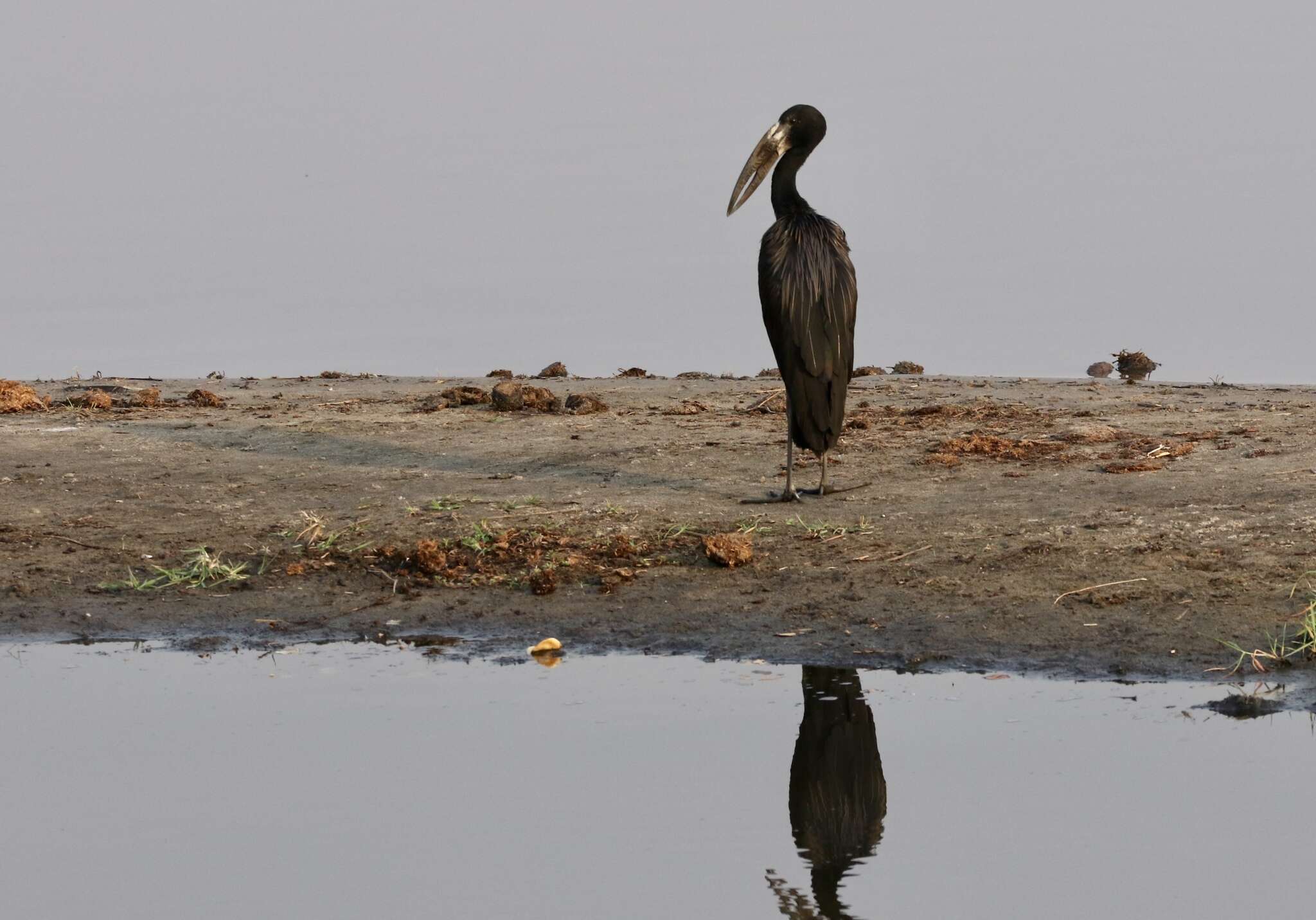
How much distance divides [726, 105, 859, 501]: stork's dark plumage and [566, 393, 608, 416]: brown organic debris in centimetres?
384

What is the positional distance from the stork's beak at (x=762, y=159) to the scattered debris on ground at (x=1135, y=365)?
7.85 m

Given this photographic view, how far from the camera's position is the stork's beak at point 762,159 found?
10898mm

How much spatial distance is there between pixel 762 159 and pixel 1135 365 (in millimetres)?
8114

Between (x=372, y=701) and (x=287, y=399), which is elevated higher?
(x=287, y=399)

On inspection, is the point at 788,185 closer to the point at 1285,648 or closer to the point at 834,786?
the point at 1285,648

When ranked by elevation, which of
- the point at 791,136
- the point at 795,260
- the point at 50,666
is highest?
the point at 791,136

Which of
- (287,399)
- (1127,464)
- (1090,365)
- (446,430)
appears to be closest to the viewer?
(1127,464)

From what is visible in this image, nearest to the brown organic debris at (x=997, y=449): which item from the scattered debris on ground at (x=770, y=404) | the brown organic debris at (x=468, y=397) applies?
the scattered debris on ground at (x=770, y=404)

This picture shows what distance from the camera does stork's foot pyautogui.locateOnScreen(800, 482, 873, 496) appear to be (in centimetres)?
987

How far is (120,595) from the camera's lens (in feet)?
27.3

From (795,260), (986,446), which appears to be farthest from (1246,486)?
(795,260)

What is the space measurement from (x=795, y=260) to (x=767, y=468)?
1.73 meters

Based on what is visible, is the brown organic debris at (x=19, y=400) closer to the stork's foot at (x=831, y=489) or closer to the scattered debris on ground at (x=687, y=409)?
the scattered debris on ground at (x=687, y=409)

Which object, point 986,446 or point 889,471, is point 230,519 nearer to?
point 889,471
